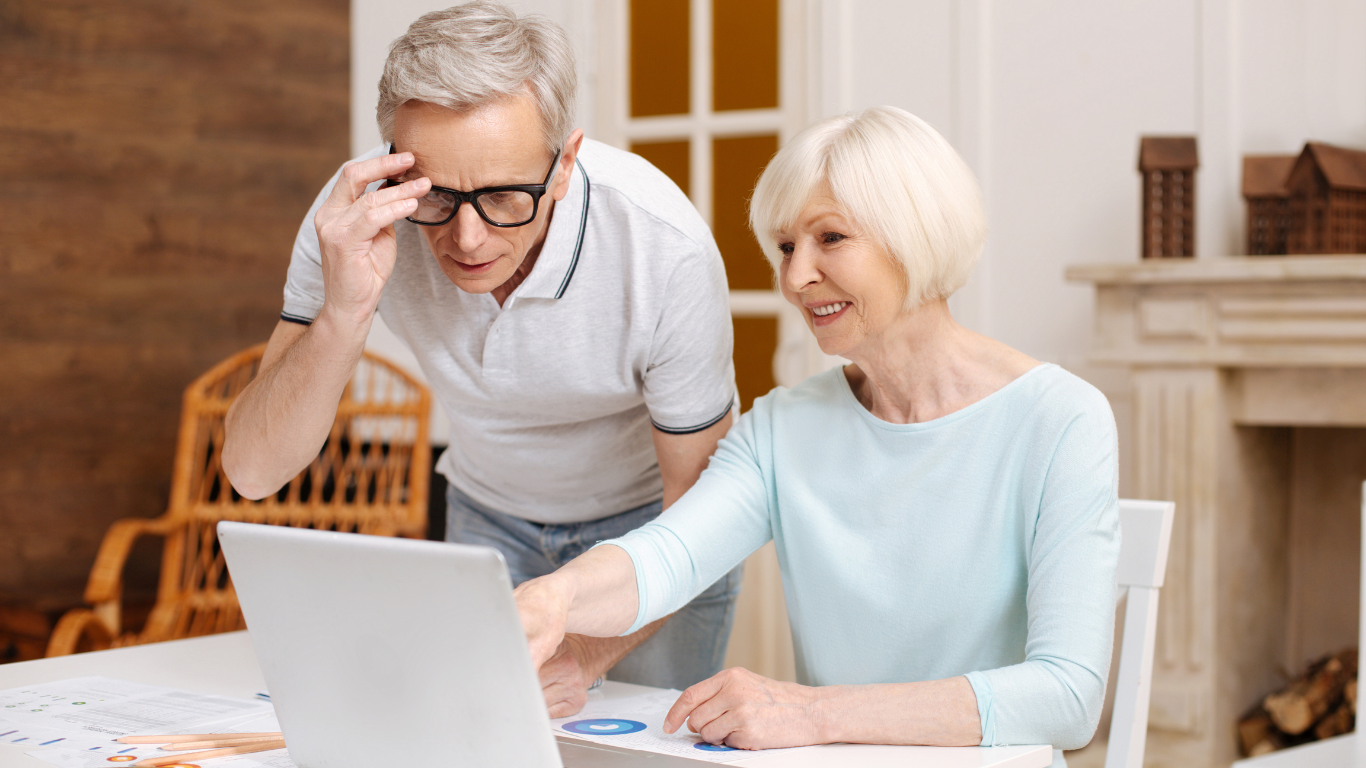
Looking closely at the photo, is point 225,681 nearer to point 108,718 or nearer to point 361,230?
point 108,718

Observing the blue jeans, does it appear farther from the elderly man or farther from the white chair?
the white chair

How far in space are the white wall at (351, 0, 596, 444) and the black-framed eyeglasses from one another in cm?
→ 243

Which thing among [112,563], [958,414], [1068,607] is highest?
[958,414]

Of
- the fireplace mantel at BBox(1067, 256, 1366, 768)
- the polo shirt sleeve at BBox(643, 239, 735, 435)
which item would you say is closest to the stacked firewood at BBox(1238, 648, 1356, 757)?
the fireplace mantel at BBox(1067, 256, 1366, 768)

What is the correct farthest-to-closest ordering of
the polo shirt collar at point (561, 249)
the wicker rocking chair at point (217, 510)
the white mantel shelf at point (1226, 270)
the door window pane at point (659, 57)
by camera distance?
the door window pane at point (659, 57) → the wicker rocking chair at point (217, 510) → the white mantel shelf at point (1226, 270) → the polo shirt collar at point (561, 249)

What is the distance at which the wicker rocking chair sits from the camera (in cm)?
281

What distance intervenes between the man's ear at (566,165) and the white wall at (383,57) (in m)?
2.34

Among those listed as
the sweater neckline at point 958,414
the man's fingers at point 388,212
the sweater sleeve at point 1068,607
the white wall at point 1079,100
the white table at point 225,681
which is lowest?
the white table at point 225,681

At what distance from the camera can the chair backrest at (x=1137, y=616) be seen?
1.33 meters

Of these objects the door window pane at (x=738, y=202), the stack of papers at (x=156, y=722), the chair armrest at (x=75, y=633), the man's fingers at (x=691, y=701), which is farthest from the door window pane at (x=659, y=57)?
the man's fingers at (x=691, y=701)

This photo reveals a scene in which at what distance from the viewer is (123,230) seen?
3.36 m

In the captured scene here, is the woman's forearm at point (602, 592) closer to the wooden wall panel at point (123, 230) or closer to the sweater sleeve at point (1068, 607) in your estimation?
the sweater sleeve at point (1068, 607)

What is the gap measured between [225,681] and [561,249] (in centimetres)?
61

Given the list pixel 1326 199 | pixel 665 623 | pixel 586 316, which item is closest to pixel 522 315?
pixel 586 316
